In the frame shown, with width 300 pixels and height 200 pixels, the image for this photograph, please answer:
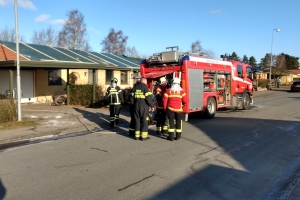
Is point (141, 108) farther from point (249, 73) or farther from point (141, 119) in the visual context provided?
point (249, 73)

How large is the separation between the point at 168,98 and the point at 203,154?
2.12 metres

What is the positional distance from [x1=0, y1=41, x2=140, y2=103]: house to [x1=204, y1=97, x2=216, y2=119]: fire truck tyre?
6.94 metres

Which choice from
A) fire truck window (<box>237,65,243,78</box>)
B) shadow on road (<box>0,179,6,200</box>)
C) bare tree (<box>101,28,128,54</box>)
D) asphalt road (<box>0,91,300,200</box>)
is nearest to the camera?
shadow on road (<box>0,179,6,200</box>)

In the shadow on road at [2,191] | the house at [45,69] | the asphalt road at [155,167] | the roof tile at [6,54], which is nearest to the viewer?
the shadow on road at [2,191]

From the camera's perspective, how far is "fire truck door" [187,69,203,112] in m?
11.1

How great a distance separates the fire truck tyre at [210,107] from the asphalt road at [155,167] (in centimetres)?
329

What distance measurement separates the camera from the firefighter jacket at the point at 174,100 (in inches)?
318

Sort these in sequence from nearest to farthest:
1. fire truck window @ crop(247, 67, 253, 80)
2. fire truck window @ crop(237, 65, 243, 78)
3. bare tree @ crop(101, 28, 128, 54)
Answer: fire truck window @ crop(237, 65, 243, 78), fire truck window @ crop(247, 67, 253, 80), bare tree @ crop(101, 28, 128, 54)

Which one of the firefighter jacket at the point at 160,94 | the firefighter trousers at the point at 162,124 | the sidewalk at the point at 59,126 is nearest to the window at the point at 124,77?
the sidewalk at the point at 59,126

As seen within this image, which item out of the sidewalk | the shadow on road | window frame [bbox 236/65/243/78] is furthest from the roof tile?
window frame [bbox 236/65/243/78]

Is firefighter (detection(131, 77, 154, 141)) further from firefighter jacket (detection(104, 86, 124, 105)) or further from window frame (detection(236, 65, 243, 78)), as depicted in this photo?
window frame (detection(236, 65, 243, 78))

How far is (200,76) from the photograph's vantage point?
38.3 ft

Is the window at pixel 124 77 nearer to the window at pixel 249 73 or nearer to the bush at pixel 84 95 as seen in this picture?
the bush at pixel 84 95

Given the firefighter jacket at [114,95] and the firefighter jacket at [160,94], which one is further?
the firefighter jacket at [114,95]
